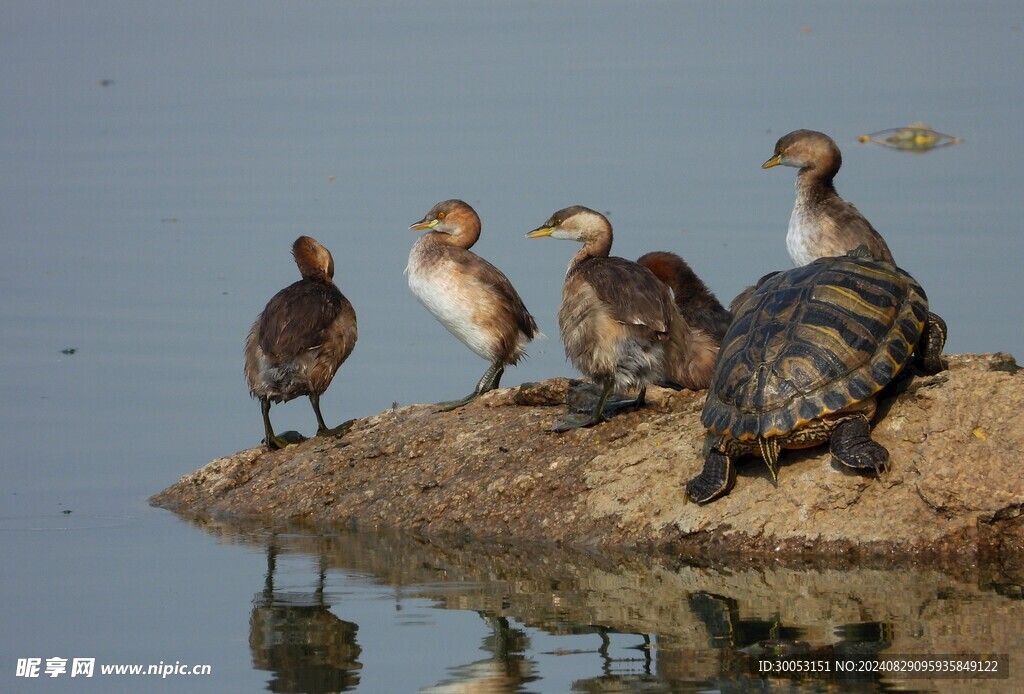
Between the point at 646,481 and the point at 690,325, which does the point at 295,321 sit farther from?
the point at 646,481

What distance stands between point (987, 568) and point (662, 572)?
5.21 ft

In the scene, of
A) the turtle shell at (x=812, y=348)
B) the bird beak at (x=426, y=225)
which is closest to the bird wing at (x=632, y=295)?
the turtle shell at (x=812, y=348)

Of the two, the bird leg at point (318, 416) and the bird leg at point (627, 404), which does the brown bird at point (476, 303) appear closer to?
the bird leg at point (318, 416)

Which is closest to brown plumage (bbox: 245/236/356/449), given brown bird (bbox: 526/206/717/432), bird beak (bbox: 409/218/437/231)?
bird beak (bbox: 409/218/437/231)

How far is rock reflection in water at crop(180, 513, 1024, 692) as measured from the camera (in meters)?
7.36

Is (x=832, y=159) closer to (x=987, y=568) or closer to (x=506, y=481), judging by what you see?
(x=506, y=481)

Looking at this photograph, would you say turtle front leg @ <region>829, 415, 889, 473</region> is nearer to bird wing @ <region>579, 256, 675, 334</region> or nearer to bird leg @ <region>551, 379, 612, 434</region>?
bird wing @ <region>579, 256, 675, 334</region>

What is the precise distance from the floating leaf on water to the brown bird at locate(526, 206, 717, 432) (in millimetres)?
9190

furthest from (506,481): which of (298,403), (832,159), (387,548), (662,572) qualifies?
(832,159)

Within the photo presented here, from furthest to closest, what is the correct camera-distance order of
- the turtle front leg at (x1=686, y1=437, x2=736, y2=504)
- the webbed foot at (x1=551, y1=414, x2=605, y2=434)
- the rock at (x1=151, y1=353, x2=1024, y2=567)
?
1. the webbed foot at (x1=551, y1=414, x2=605, y2=434)
2. the turtle front leg at (x1=686, y1=437, x2=736, y2=504)
3. the rock at (x1=151, y1=353, x2=1024, y2=567)

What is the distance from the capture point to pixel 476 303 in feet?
40.0

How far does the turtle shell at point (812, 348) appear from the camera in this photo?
8938 mm

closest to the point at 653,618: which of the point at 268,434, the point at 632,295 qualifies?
the point at 632,295

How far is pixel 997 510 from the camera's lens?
29.0 ft
